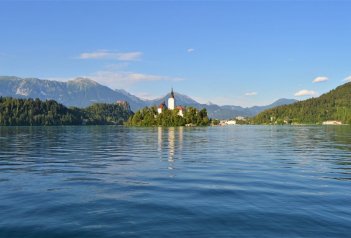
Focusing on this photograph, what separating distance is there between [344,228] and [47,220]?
11.5 m

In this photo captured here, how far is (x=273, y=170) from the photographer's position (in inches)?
1215

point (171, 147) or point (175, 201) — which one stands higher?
point (171, 147)

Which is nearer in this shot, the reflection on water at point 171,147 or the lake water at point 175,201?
the lake water at point 175,201

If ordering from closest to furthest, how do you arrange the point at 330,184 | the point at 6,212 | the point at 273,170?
the point at 6,212 → the point at 330,184 → the point at 273,170

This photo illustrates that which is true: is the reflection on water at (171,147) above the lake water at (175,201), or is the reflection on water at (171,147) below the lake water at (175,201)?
above

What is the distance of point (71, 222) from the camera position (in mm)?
14953

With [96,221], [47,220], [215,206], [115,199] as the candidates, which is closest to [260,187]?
[215,206]

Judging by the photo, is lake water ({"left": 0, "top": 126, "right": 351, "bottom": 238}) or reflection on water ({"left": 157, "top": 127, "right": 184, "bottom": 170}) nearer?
lake water ({"left": 0, "top": 126, "right": 351, "bottom": 238})

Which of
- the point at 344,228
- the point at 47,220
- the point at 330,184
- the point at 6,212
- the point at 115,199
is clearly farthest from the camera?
the point at 330,184

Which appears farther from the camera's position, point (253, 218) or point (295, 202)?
point (295, 202)

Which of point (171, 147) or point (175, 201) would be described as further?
point (171, 147)

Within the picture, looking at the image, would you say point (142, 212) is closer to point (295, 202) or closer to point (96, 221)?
point (96, 221)

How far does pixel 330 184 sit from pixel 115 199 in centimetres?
1370

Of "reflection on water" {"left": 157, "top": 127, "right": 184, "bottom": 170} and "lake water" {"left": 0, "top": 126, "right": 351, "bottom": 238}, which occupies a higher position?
"reflection on water" {"left": 157, "top": 127, "right": 184, "bottom": 170}
